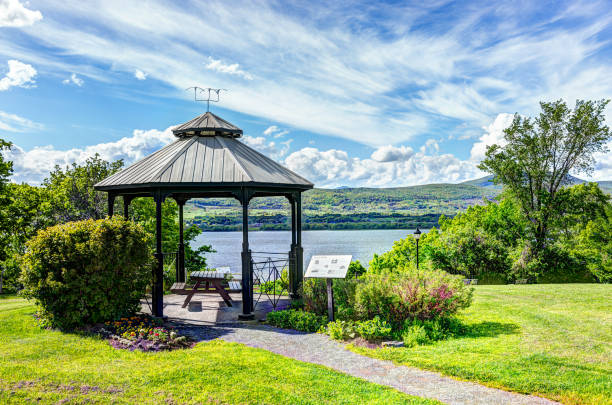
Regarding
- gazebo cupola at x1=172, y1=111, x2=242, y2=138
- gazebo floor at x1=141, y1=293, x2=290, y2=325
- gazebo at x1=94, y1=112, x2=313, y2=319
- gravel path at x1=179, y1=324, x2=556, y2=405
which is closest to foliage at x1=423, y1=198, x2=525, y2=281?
gazebo floor at x1=141, y1=293, x2=290, y2=325

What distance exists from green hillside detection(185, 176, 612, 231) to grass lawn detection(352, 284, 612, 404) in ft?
243

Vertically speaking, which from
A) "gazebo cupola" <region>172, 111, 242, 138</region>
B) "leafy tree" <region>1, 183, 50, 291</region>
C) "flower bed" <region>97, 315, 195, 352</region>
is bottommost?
"flower bed" <region>97, 315, 195, 352</region>

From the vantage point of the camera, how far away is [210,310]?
10.2 metres

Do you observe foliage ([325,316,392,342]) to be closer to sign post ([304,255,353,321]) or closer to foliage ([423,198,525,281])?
sign post ([304,255,353,321])

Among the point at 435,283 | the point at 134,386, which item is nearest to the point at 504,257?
the point at 435,283

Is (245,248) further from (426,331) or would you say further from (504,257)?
(504,257)

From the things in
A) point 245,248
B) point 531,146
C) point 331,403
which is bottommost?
point 331,403

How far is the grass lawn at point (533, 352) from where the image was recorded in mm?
5383

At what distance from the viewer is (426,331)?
7629 mm

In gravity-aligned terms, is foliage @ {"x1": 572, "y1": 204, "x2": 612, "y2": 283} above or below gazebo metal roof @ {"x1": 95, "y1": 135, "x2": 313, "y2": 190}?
below

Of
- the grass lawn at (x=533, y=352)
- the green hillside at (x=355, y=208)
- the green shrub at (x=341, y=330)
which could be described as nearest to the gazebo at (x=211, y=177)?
the green shrub at (x=341, y=330)

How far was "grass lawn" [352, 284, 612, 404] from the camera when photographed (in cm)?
538

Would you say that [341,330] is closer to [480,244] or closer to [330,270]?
[330,270]

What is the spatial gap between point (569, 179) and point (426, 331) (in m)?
22.1
